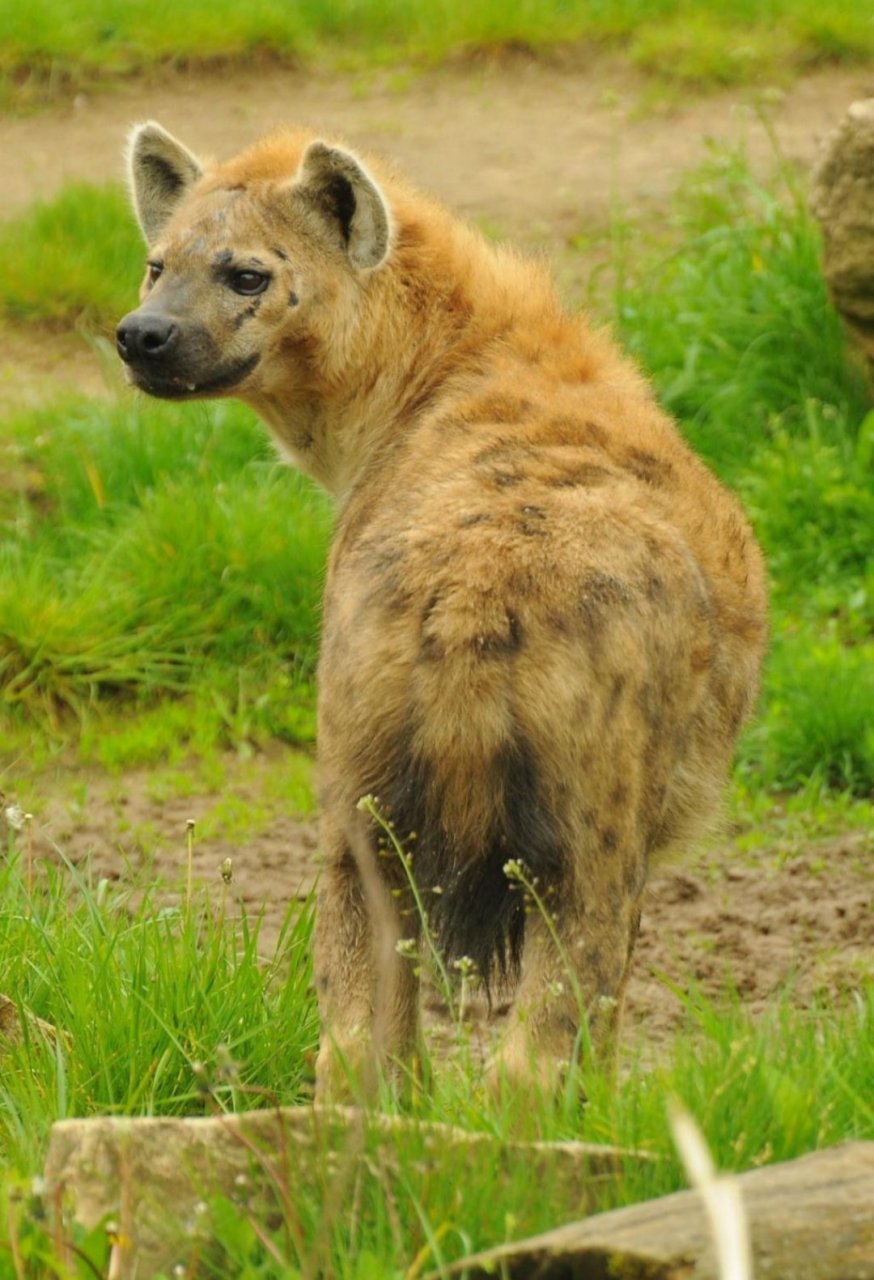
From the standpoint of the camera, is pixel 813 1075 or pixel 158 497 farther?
pixel 158 497

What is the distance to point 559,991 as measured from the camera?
2.74 m

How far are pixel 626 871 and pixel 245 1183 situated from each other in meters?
0.73

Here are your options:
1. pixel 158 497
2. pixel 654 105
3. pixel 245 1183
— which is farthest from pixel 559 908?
pixel 654 105

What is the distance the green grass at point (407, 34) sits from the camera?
8445 mm

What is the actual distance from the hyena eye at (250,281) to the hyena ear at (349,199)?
181mm

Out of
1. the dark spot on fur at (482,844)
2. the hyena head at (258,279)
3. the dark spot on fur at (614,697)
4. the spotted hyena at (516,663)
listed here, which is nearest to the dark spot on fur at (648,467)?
the spotted hyena at (516,663)

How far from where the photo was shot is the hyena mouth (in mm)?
3879

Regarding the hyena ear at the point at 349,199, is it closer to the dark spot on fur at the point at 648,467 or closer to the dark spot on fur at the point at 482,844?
the dark spot on fur at the point at 648,467

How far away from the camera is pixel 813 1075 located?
8.92 feet

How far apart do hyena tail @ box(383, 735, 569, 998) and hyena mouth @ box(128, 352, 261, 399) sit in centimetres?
135

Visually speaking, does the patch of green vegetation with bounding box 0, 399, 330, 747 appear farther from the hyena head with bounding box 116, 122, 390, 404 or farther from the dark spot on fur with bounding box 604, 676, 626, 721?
the dark spot on fur with bounding box 604, 676, 626, 721

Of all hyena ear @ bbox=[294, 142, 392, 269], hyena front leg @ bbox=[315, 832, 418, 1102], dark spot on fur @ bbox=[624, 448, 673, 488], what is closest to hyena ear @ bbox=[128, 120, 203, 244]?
hyena ear @ bbox=[294, 142, 392, 269]

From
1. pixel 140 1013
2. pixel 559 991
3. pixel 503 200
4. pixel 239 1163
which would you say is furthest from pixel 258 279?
pixel 503 200

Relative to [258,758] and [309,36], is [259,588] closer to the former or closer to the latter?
[258,758]
